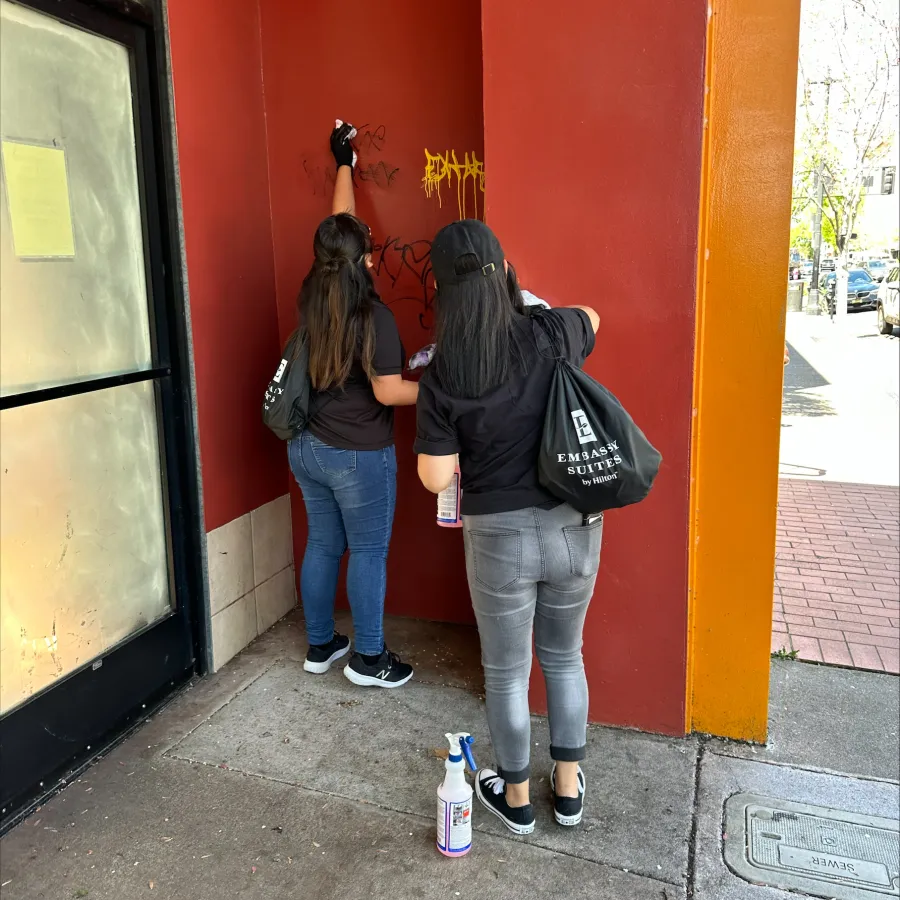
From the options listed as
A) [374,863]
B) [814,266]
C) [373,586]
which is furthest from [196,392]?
[814,266]

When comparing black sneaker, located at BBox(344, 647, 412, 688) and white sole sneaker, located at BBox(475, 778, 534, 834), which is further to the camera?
black sneaker, located at BBox(344, 647, 412, 688)

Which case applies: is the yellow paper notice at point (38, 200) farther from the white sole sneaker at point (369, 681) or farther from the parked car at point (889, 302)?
the parked car at point (889, 302)

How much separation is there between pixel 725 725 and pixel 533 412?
1590mm

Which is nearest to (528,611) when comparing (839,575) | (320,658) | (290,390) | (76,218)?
(290,390)

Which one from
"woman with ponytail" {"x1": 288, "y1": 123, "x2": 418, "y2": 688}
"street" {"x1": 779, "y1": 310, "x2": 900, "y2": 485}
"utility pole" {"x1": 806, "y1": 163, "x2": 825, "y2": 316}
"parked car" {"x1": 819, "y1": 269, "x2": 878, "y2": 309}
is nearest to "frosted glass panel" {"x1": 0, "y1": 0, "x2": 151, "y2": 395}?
"woman with ponytail" {"x1": 288, "y1": 123, "x2": 418, "y2": 688}

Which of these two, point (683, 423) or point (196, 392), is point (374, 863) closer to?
point (683, 423)

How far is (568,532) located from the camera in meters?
2.22

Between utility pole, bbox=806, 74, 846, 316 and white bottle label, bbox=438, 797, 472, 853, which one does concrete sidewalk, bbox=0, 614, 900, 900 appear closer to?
white bottle label, bbox=438, 797, 472, 853

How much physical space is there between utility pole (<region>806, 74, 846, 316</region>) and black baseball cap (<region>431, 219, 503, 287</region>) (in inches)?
192

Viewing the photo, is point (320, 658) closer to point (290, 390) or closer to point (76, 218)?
point (290, 390)

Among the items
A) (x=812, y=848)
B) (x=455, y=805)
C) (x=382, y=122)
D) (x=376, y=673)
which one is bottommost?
(x=812, y=848)

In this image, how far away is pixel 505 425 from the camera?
2.13 m

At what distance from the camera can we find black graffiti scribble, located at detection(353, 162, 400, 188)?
353 centimetres

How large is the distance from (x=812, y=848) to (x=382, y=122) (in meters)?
3.18
